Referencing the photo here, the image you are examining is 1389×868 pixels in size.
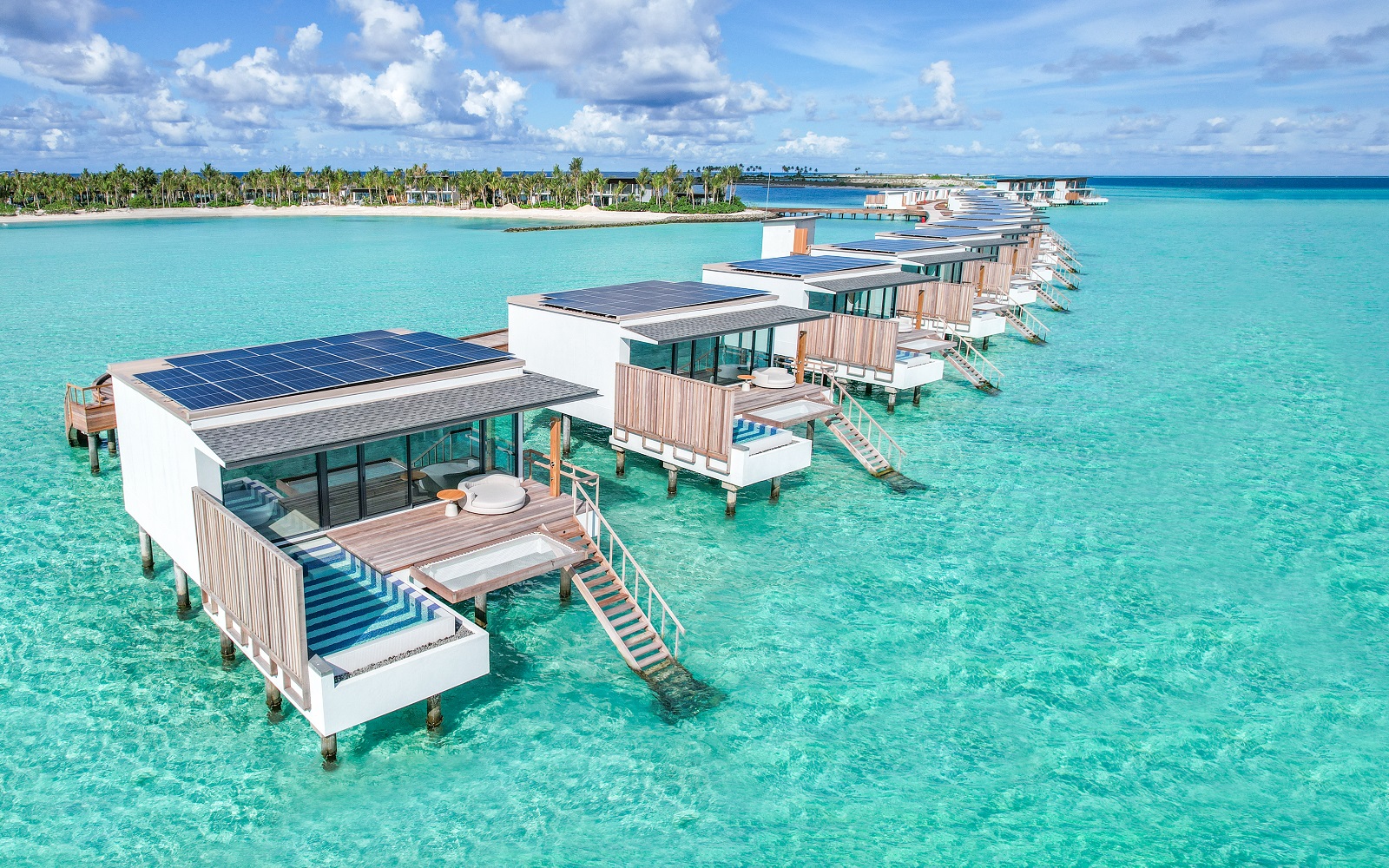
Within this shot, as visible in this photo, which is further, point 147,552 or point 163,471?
point 147,552

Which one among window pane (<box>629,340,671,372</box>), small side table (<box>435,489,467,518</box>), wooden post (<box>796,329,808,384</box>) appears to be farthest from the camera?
wooden post (<box>796,329,808,384</box>)

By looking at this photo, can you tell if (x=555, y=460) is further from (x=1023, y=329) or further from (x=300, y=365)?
(x=1023, y=329)

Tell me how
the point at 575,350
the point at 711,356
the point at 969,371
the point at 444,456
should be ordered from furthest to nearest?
the point at 969,371 → the point at 711,356 → the point at 575,350 → the point at 444,456

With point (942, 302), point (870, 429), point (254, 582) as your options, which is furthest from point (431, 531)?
point (942, 302)

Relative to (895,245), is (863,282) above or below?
below

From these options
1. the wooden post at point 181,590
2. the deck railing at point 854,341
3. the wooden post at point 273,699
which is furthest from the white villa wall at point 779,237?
the wooden post at point 273,699

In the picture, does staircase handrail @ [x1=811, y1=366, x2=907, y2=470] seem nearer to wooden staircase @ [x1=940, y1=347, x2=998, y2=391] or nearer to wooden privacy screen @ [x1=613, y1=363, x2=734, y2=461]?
wooden privacy screen @ [x1=613, y1=363, x2=734, y2=461]

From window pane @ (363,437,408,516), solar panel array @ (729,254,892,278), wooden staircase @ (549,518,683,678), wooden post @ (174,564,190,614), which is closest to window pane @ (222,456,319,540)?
window pane @ (363,437,408,516)

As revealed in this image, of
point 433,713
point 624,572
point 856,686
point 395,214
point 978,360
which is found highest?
point 395,214
